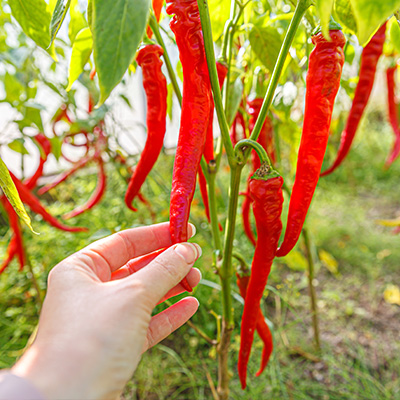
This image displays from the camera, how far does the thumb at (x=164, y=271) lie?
0.47 m

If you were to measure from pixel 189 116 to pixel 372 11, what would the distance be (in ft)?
0.88

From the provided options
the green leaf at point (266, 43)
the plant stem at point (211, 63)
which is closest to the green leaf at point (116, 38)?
the plant stem at point (211, 63)

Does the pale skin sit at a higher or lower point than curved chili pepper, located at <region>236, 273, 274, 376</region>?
higher

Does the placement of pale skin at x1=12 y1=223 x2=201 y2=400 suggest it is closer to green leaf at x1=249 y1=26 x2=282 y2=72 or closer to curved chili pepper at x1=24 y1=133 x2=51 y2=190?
green leaf at x1=249 y1=26 x2=282 y2=72

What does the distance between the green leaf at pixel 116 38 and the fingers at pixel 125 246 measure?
1.03 feet

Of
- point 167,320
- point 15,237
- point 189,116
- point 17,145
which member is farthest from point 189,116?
point 15,237

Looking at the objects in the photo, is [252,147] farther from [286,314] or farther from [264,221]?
[286,314]

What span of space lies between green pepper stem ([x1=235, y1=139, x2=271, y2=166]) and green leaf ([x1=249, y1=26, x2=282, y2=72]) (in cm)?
21

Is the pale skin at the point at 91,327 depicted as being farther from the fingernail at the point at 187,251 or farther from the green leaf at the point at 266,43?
the green leaf at the point at 266,43

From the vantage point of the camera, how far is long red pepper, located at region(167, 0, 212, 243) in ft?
1.59

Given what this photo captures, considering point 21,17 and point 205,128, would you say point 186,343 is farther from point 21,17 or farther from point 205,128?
point 21,17

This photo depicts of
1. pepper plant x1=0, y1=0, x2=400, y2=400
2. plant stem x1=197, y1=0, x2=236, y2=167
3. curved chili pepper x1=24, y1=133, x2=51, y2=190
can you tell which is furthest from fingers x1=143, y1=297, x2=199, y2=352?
curved chili pepper x1=24, y1=133, x2=51, y2=190

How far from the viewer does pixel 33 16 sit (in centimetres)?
51

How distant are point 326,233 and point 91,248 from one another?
1738 millimetres
